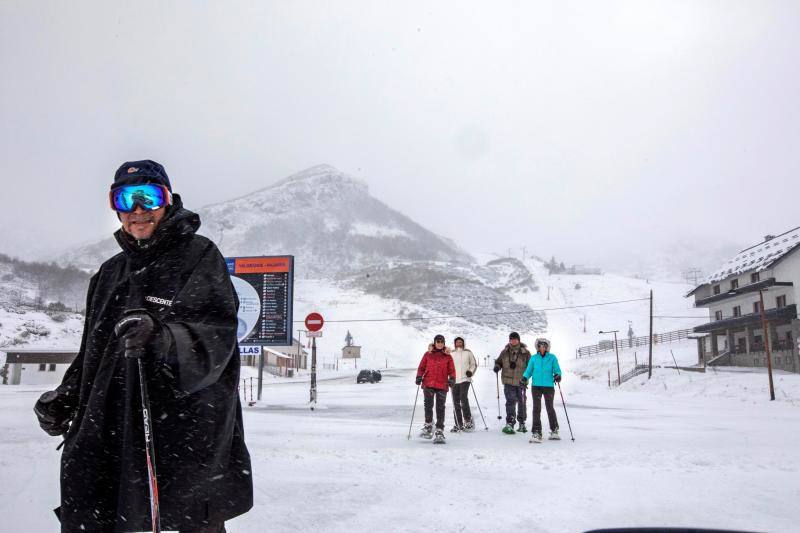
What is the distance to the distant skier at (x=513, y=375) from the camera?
1078 cm

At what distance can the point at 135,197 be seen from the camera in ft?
6.84

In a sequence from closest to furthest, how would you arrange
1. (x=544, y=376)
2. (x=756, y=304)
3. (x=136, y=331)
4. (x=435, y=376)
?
(x=136, y=331), (x=435, y=376), (x=544, y=376), (x=756, y=304)

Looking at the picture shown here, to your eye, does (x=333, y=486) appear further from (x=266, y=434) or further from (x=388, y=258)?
(x=388, y=258)

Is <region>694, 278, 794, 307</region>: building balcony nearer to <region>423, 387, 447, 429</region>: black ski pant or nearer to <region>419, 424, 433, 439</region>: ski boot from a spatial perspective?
<region>423, 387, 447, 429</region>: black ski pant

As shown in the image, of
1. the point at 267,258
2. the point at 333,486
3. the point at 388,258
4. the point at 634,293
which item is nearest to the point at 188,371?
the point at 333,486

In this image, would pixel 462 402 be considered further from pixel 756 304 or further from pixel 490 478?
pixel 756 304

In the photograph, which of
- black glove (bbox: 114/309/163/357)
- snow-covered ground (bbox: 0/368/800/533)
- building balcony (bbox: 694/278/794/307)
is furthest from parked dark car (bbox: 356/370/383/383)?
black glove (bbox: 114/309/163/357)

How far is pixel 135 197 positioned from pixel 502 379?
9.21 meters

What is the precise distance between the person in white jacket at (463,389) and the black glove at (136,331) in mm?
9537

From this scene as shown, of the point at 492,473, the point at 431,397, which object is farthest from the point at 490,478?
the point at 431,397

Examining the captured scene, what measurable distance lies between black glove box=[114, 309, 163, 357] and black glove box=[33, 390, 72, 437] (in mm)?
728

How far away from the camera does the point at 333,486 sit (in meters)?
5.59

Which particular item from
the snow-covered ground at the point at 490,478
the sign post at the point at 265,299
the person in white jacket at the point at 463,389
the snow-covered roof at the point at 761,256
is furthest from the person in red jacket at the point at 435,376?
the snow-covered roof at the point at 761,256

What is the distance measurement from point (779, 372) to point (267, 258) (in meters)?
29.4
